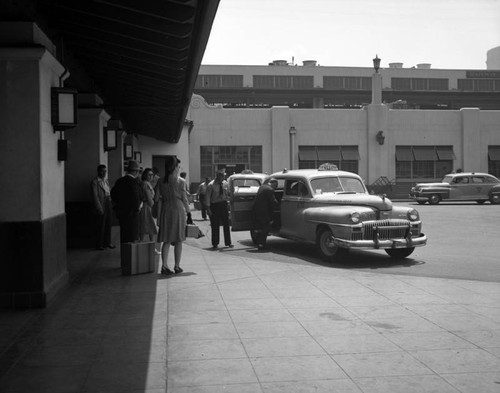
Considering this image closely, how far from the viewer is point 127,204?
10656 millimetres

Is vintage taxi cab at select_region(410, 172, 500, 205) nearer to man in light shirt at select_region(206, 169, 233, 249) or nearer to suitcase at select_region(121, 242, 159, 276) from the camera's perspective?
man in light shirt at select_region(206, 169, 233, 249)

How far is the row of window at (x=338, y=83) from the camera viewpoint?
6334 centimetres

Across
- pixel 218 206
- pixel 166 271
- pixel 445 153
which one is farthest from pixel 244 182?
pixel 445 153

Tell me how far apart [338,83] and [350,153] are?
87.6ft

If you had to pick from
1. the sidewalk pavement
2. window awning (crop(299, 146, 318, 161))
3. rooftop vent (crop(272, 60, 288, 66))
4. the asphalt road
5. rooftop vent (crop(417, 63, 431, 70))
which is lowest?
the asphalt road

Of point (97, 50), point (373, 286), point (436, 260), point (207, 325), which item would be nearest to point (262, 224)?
point (436, 260)

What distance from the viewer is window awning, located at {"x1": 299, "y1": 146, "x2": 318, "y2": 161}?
40.4m

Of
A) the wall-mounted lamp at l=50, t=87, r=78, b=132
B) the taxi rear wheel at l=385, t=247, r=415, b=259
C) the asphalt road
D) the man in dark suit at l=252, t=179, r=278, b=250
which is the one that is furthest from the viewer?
the man in dark suit at l=252, t=179, r=278, b=250

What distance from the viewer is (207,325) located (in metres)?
6.57

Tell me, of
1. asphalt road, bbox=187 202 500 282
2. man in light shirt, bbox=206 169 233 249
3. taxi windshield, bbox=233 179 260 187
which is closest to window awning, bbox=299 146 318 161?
taxi windshield, bbox=233 179 260 187

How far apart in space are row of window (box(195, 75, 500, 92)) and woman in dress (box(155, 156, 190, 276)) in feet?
169

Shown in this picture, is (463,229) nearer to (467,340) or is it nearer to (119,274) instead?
(119,274)

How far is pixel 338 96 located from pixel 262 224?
5255 cm

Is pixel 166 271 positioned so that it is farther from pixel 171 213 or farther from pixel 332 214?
pixel 332 214
